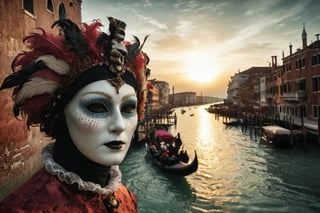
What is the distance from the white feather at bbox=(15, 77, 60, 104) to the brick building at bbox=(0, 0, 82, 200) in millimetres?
7155

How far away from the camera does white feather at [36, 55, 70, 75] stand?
1295mm

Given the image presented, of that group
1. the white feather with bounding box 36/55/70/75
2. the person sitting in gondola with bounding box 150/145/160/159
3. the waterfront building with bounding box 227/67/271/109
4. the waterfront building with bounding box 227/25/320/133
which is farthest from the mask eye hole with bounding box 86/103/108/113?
the waterfront building with bounding box 227/67/271/109

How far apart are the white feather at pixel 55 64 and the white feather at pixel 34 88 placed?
7cm

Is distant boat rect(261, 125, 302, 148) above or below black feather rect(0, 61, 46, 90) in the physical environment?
below

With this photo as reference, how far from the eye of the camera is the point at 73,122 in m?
1.35

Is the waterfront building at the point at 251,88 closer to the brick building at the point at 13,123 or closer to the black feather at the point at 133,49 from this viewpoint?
the brick building at the point at 13,123

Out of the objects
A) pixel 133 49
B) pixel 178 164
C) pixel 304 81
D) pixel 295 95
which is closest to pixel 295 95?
pixel 295 95

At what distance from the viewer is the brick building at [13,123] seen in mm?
7484

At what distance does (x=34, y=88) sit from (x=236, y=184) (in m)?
11.6

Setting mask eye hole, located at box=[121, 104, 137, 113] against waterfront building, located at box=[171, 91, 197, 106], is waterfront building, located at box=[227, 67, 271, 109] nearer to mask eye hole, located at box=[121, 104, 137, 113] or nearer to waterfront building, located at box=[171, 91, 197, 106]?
mask eye hole, located at box=[121, 104, 137, 113]

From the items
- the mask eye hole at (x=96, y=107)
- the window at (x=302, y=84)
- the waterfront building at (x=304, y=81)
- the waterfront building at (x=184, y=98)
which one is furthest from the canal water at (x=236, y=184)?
the waterfront building at (x=184, y=98)

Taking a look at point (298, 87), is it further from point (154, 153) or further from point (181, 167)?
point (181, 167)

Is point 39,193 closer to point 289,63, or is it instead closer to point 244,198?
point 244,198

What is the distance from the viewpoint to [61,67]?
1.32m
